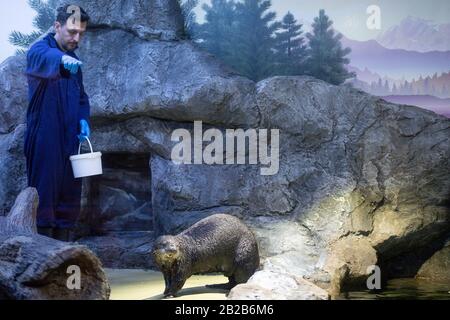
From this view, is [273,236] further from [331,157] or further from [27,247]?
[27,247]

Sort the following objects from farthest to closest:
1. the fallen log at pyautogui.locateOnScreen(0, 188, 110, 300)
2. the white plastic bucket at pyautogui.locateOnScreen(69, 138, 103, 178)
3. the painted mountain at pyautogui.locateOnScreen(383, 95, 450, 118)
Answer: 1. the painted mountain at pyautogui.locateOnScreen(383, 95, 450, 118)
2. the white plastic bucket at pyautogui.locateOnScreen(69, 138, 103, 178)
3. the fallen log at pyautogui.locateOnScreen(0, 188, 110, 300)

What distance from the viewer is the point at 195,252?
4.72m

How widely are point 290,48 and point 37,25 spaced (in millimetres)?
2333

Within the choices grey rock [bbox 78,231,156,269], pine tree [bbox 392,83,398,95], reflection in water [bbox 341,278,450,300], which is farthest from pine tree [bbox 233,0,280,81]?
reflection in water [bbox 341,278,450,300]

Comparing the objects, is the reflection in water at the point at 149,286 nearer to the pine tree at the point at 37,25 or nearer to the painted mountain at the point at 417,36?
the pine tree at the point at 37,25

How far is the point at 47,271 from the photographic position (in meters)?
3.65

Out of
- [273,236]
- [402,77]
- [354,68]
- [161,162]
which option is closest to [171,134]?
[161,162]

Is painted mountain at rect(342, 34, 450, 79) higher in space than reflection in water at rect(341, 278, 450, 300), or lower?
higher

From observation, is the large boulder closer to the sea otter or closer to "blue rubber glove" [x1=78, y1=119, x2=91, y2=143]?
the sea otter

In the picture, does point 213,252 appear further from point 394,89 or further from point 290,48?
point 394,89

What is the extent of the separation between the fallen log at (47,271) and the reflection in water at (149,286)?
66 centimetres

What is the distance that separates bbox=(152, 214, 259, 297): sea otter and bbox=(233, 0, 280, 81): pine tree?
159 centimetres

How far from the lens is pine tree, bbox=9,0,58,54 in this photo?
5.44 metres

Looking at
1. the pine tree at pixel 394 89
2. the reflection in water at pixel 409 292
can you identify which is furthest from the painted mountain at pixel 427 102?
the reflection in water at pixel 409 292
